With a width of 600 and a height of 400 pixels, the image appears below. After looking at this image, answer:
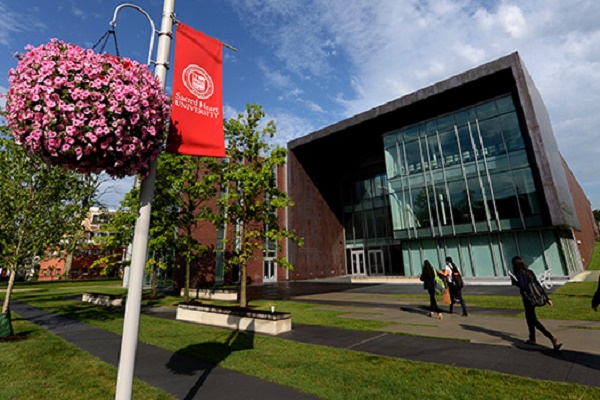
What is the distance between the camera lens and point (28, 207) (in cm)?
1066

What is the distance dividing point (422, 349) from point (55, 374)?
7.80 meters

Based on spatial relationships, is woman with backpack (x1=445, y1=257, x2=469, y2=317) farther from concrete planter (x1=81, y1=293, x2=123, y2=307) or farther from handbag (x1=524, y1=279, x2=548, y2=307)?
concrete planter (x1=81, y1=293, x2=123, y2=307)

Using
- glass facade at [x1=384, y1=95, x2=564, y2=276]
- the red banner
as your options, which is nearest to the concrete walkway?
the red banner

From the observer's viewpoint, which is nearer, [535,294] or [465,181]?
[535,294]

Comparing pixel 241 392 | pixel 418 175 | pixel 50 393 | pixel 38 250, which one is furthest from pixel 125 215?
pixel 418 175

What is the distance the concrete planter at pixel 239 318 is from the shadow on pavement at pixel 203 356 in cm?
57

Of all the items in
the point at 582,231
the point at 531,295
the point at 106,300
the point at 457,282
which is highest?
the point at 582,231

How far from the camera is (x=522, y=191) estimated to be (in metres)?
23.0

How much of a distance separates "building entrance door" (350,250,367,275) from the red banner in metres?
37.5

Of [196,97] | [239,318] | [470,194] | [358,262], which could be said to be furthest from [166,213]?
[358,262]

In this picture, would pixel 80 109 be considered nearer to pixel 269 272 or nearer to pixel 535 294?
pixel 535 294

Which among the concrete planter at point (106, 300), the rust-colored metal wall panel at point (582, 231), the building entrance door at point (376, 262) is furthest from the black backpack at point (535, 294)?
the rust-colored metal wall panel at point (582, 231)

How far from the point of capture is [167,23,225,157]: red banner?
3.89 metres

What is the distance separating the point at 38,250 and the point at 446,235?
89.6ft
